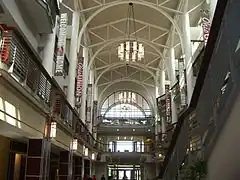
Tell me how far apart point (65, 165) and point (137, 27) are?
12.1m

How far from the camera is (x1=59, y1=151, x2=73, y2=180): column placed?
46.6 feet

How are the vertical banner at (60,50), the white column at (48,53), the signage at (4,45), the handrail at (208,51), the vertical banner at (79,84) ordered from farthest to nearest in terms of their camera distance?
1. the vertical banner at (79,84)
2. the vertical banner at (60,50)
3. the white column at (48,53)
4. the signage at (4,45)
5. the handrail at (208,51)

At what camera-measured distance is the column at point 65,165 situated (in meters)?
14.2

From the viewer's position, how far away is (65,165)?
47.4ft

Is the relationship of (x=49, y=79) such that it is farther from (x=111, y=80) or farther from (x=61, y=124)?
(x=111, y=80)

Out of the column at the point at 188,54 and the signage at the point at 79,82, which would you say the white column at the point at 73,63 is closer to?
the signage at the point at 79,82

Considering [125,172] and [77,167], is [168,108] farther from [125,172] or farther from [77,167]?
[125,172]

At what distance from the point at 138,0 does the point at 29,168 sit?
499 inches

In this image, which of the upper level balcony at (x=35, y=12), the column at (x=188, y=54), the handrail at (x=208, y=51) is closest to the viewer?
the handrail at (x=208, y=51)

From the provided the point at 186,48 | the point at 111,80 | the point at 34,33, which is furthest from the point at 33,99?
the point at 111,80

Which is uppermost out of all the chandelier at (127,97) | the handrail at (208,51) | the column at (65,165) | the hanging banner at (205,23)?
the chandelier at (127,97)

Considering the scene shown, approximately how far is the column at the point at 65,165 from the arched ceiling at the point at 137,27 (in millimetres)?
7318

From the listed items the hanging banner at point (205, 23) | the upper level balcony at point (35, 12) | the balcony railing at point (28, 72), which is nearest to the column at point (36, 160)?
the balcony railing at point (28, 72)

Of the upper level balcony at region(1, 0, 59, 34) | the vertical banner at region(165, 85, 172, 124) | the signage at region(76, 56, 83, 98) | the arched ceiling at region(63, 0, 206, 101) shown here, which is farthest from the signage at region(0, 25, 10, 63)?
the vertical banner at region(165, 85, 172, 124)
